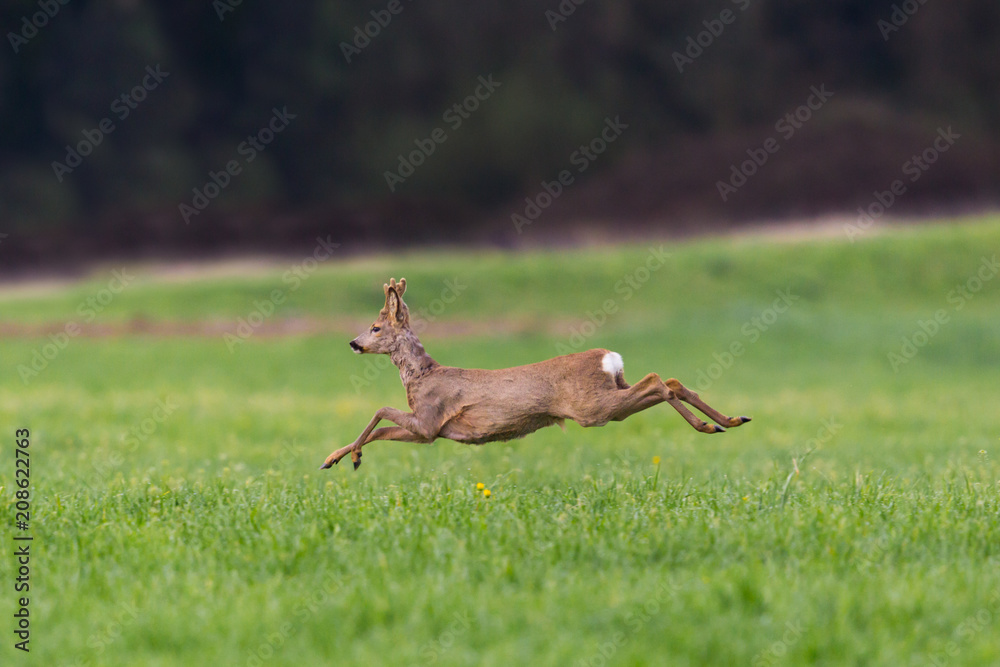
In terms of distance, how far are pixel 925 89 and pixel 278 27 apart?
2556 cm

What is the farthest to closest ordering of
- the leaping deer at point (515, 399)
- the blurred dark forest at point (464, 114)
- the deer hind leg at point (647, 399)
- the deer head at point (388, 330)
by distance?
the blurred dark forest at point (464, 114) → the deer head at point (388, 330) → the leaping deer at point (515, 399) → the deer hind leg at point (647, 399)

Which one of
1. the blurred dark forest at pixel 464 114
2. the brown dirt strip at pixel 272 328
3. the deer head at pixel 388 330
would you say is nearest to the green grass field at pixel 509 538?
the deer head at pixel 388 330

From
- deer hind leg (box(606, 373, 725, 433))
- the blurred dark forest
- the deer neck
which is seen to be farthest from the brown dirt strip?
deer hind leg (box(606, 373, 725, 433))

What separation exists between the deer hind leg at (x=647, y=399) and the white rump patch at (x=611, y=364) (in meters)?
0.14

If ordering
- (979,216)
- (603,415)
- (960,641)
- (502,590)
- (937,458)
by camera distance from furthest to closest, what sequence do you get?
(979,216), (937,458), (603,415), (502,590), (960,641)

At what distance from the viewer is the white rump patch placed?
711 cm

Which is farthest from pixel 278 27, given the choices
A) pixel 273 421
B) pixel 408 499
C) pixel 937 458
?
pixel 408 499

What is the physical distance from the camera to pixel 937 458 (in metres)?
12.2

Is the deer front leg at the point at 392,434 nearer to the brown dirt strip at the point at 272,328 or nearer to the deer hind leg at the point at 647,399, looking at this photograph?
the deer hind leg at the point at 647,399

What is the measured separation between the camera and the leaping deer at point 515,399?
704 cm

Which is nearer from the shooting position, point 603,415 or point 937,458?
point 603,415

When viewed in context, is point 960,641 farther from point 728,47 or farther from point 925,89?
point 925,89

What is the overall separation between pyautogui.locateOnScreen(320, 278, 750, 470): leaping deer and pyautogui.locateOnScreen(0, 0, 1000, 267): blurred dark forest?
102ft

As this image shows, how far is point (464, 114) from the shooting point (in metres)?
38.9
